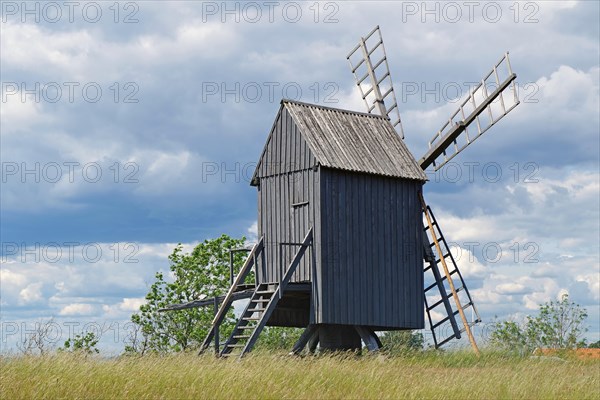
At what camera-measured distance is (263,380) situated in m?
16.2

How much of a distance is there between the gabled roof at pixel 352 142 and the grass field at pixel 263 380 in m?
5.35

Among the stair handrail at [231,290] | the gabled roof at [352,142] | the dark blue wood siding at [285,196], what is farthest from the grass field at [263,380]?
the gabled roof at [352,142]

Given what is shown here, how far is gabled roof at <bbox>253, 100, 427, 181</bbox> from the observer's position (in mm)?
23625

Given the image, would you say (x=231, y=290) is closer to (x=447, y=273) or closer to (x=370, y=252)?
(x=370, y=252)

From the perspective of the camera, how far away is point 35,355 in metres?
16.8

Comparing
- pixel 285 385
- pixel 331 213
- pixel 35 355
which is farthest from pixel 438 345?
pixel 35 355

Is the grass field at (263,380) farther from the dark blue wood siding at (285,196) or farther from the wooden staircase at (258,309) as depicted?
the dark blue wood siding at (285,196)

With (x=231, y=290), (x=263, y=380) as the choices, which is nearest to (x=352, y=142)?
(x=231, y=290)

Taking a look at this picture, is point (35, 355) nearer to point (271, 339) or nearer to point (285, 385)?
point (285, 385)

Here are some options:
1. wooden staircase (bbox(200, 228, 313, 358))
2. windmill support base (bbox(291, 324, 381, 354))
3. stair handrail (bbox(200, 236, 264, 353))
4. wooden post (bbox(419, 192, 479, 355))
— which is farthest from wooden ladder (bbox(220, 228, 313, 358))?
wooden post (bbox(419, 192, 479, 355))

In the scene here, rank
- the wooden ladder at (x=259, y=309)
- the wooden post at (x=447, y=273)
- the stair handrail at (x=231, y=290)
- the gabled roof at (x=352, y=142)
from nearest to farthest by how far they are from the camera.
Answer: the wooden ladder at (x=259, y=309)
the gabled roof at (x=352, y=142)
the stair handrail at (x=231, y=290)
the wooden post at (x=447, y=273)

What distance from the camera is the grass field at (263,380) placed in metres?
14.9

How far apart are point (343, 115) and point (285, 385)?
1121 cm

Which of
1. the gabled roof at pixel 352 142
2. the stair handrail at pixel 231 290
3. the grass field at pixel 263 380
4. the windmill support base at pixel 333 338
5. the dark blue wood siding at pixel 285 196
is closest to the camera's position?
the grass field at pixel 263 380
